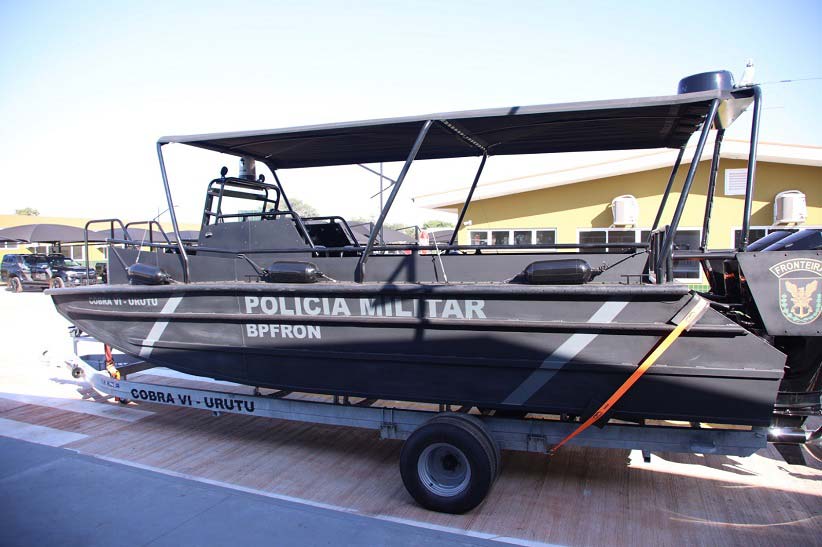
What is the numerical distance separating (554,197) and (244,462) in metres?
10.3

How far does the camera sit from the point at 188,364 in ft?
14.6

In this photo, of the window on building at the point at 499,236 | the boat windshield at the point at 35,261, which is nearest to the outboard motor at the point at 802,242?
the window on building at the point at 499,236

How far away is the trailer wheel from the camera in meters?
3.39

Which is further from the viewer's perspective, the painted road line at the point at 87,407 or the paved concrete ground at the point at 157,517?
the painted road line at the point at 87,407

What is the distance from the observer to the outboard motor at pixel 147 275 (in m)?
4.48

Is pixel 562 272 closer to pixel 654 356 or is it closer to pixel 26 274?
pixel 654 356

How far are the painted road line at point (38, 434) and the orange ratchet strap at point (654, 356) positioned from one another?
4.40m

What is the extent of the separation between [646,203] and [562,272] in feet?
33.3

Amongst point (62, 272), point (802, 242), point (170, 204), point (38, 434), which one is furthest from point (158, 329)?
point (62, 272)

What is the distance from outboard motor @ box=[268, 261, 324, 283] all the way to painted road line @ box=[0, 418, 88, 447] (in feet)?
8.27

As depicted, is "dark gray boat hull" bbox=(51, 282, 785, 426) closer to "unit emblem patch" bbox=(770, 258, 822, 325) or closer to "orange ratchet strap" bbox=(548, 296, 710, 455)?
"orange ratchet strap" bbox=(548, 296, 710, 455)

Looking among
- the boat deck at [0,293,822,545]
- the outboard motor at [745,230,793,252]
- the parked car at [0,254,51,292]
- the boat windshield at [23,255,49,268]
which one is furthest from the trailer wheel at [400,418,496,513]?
the boat windshield at [23,255,49,268]

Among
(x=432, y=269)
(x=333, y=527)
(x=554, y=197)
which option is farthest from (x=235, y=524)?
(x=554, y=197)

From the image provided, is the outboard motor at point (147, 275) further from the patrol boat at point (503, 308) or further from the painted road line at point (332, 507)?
the painted road line at point (332, 507)
